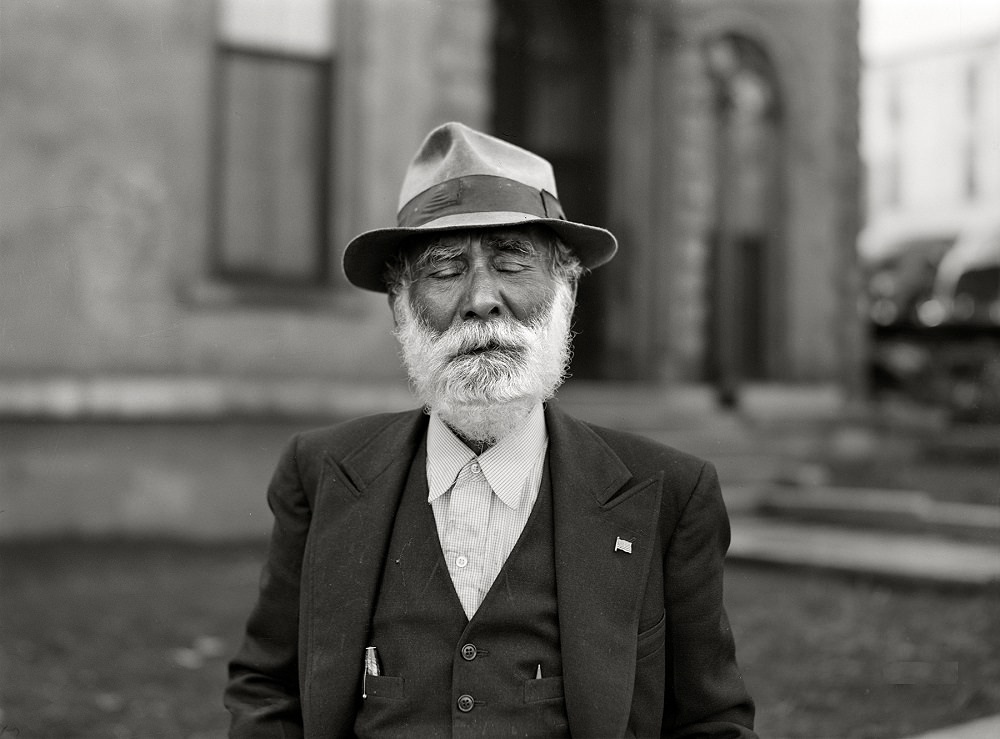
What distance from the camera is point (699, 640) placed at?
2.20m

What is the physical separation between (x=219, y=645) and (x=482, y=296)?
3.26m

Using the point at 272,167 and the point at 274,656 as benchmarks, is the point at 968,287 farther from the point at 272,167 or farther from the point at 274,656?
the point at 274,656

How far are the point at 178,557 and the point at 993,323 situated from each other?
42.5 ft

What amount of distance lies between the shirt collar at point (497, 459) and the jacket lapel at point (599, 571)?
57mm

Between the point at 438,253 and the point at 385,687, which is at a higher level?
the point at 438,253

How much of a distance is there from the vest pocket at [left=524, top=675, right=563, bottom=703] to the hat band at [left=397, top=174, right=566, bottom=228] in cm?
95

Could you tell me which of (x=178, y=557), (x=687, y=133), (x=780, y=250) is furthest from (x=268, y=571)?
(x=780, y=250)

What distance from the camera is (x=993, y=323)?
15.8 metres

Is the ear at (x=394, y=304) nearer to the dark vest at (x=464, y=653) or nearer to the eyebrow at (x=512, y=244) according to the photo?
the eyebrow at (x=512, y=244)

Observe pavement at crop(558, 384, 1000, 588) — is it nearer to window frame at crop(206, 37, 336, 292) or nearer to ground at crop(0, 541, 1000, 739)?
ground at crop(0, 541, 1000, 739)

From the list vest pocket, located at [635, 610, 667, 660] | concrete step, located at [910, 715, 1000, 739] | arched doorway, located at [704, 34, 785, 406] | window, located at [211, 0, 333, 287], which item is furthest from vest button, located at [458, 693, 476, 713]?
arched doorway, located at [704, 34, 785, 406]

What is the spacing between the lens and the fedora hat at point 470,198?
2303 millimetres

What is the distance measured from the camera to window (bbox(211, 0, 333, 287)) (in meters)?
7.66

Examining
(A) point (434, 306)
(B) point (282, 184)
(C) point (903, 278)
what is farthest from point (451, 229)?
(C) point (903, 278)
